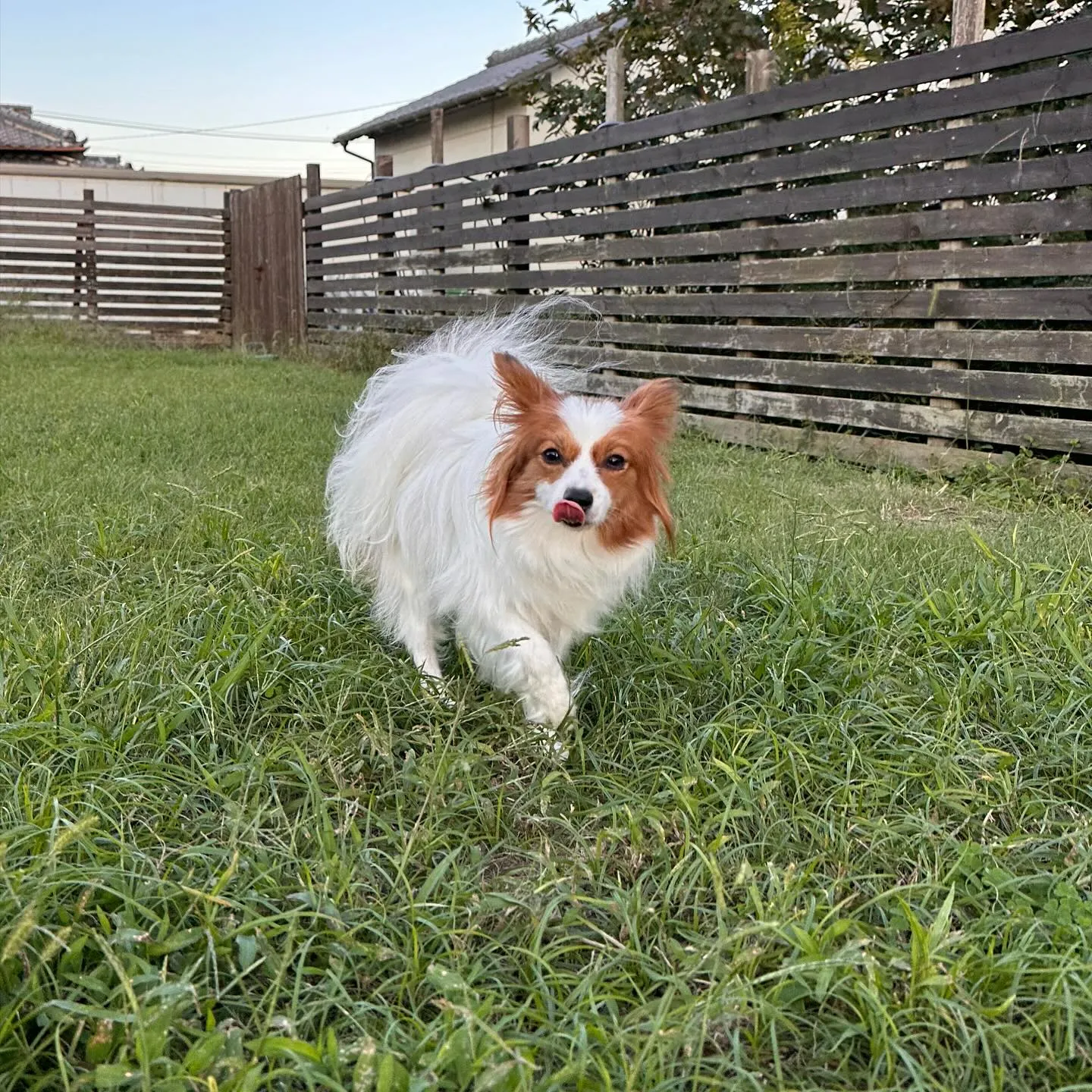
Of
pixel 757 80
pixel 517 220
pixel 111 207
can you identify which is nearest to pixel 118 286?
pixel 111 207

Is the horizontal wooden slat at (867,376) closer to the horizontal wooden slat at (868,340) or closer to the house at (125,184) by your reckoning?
the horizontal wooden slat at (868,340)

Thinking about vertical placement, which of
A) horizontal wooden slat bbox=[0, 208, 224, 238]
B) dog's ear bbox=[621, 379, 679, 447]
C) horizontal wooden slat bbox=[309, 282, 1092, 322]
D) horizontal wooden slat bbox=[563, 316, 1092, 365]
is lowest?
dog's ear bbox=[621, 379, 679, 447]

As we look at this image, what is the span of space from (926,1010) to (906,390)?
3.74 meters

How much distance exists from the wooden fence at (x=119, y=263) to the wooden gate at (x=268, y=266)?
17.7 inches

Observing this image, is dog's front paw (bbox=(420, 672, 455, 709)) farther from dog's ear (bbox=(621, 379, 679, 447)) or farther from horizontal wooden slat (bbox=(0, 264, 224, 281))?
horizontal wooden slat (bbox=(0, 264, 224, 281))

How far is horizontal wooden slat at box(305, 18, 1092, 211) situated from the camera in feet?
13.2

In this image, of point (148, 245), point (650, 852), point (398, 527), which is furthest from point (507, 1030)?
point (148, 245)

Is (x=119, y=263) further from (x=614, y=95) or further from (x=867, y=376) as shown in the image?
(x=867, y=376)

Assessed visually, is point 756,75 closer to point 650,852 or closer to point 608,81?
point 608,81

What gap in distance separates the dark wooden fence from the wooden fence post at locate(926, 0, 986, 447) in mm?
13

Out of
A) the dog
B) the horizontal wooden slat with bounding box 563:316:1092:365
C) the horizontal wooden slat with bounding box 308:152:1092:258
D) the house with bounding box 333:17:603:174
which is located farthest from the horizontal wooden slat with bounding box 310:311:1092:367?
the house with bounding box 333:17:603:174

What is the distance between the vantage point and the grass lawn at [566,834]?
134cm

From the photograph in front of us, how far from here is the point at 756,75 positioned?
213 inches

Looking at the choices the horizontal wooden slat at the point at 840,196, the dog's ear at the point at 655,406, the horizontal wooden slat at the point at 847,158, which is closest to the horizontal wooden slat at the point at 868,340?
the horizontal wooden slat at the point at 840,196
